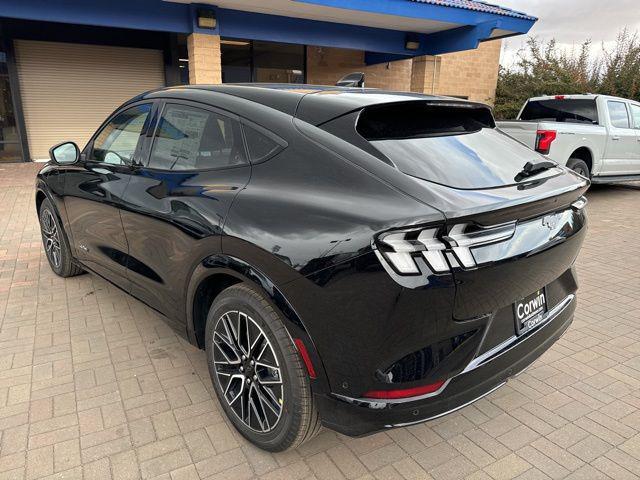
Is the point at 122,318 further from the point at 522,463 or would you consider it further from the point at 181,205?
the point at 522,463

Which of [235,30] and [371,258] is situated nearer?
[371,258]

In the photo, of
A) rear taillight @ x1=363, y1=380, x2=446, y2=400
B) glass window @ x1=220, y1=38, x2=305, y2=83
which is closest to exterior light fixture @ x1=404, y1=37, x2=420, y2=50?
glass window @ x1=220, y1=38, x2=305, y2=83

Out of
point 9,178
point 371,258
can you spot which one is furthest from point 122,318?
point 9,178

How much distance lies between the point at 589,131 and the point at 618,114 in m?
1.21

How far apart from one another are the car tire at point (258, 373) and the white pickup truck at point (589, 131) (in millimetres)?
6992

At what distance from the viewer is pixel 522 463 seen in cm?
229

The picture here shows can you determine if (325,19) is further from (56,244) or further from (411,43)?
(56,244)

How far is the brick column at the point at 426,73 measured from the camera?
619 inches

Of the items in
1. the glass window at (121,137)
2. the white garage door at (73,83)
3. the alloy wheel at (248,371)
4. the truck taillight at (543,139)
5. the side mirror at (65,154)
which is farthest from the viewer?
the white garage door at (73,83)

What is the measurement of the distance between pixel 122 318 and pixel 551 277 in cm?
315

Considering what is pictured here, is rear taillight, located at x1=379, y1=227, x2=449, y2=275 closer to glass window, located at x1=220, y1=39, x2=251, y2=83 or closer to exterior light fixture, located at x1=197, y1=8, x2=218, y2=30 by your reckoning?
exterior light fixture, located at x1=197, y1=8, x2=218, y2=30

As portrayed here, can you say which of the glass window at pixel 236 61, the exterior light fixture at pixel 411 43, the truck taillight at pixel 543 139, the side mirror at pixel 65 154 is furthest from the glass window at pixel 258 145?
the exterior light fixture at pixel 411 43

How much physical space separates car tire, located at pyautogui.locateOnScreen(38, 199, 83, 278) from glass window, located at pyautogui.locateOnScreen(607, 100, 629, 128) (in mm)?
9474

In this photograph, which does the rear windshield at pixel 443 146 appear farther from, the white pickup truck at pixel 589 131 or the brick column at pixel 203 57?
the brick column at pixel 203 57
